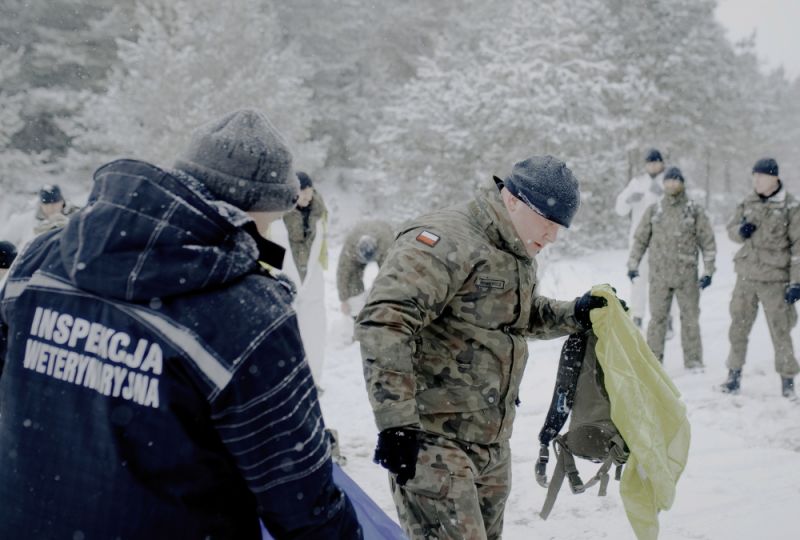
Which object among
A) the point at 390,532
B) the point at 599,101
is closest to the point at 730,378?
the point at 390,532

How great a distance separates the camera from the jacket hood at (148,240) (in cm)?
126

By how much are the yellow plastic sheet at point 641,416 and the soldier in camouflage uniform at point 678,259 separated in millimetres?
4313

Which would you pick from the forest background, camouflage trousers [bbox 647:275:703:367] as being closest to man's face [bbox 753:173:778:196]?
camouflage trousers [bbox 647:275:703:367]

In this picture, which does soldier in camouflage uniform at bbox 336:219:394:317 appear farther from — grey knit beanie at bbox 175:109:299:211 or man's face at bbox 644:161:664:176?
grey knit beanie at bbox 175:109:299:211

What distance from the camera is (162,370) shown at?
4.16ft

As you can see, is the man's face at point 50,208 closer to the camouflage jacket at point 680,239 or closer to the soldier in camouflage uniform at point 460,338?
the soldier in camouflage uniform at point 460,338

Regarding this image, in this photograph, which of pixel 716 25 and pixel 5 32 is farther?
pixel 716 25

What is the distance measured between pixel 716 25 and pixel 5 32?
2903 cm

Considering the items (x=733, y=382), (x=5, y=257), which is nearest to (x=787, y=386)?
(x=733, y=382)

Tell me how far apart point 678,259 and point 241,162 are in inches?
254

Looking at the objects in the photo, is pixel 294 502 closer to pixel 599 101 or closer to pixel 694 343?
pixel 694 343

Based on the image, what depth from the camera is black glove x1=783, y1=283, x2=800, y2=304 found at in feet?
18.9

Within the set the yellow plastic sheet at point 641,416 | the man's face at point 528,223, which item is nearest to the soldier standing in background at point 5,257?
the man's face at point 528,223

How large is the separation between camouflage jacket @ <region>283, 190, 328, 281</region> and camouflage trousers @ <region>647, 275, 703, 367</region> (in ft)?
12.6
